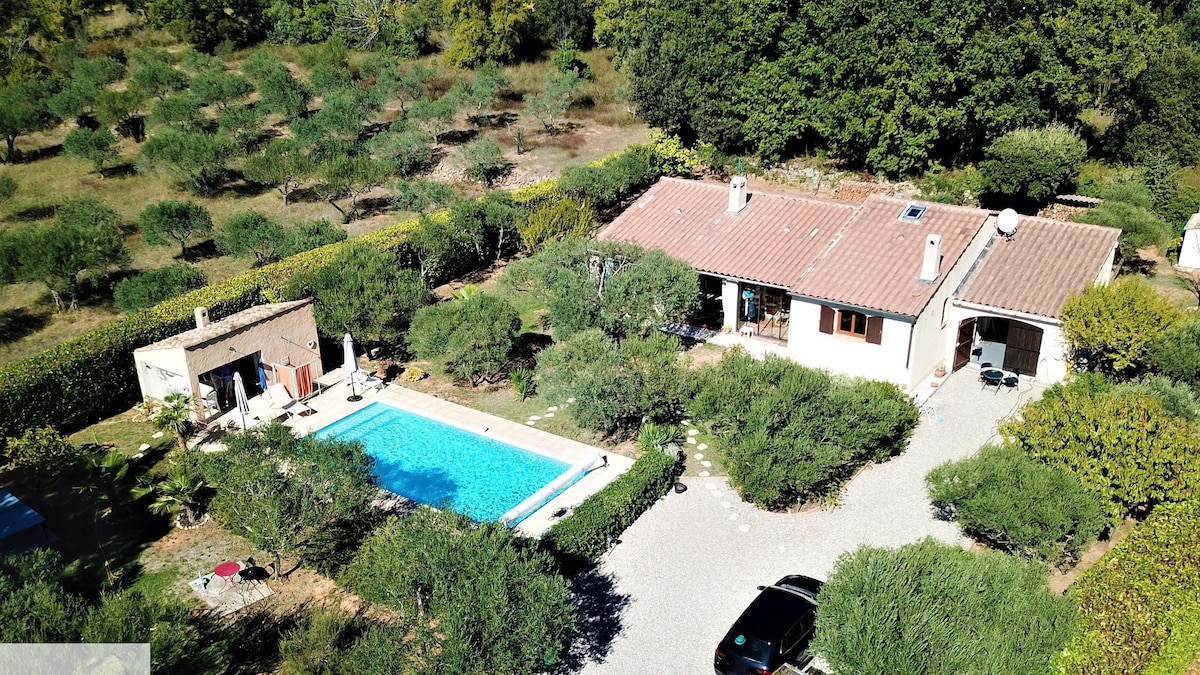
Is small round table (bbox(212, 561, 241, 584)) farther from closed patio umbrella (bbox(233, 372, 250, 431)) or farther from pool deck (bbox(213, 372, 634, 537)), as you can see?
closed patio umbrella (bbox(233, 372, 250, 431))

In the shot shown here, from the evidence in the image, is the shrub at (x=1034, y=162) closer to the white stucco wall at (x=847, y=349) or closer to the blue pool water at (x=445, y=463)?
the white stucco wall at (x=847, y=349)

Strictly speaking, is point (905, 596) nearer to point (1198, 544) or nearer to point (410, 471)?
point (1198, 544)

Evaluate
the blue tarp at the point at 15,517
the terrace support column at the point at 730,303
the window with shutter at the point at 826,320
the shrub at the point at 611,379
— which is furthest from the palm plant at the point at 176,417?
the window with shutter at the point at 826,320

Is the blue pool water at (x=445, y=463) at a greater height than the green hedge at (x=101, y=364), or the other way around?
the green hedge at (x=101, y=364)

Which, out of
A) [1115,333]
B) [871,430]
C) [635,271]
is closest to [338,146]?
[635,271]

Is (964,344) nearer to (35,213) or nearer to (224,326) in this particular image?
(224,326)

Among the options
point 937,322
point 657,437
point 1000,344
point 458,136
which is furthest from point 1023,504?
point 458,136
